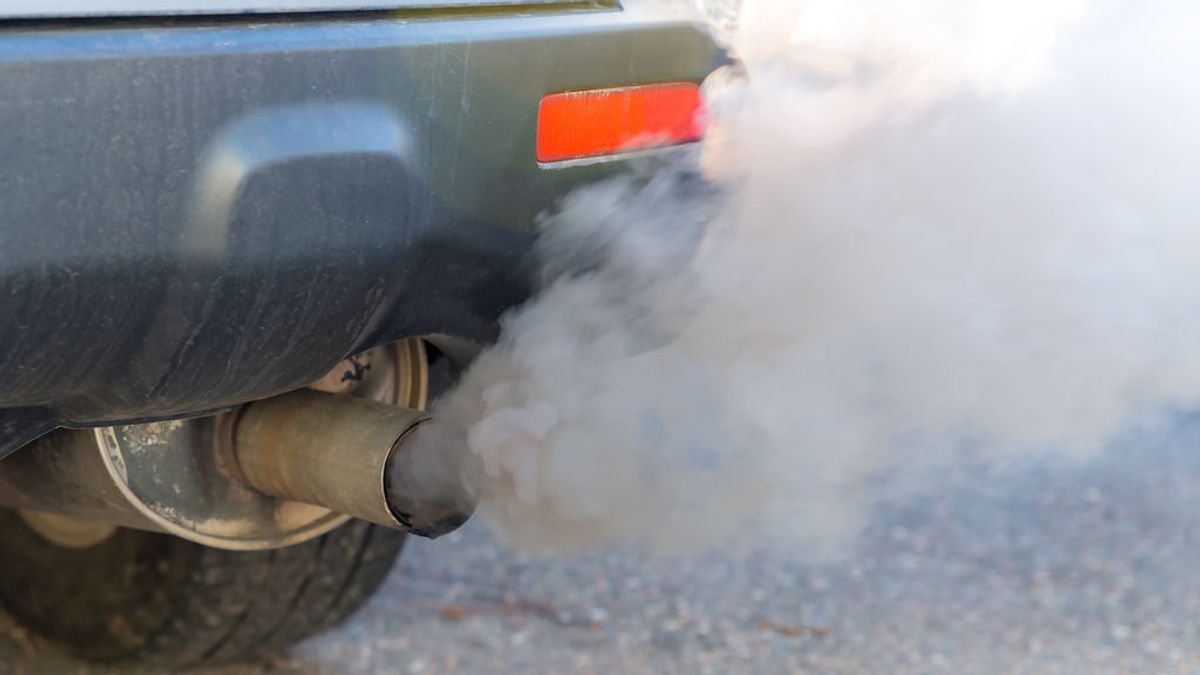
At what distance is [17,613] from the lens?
2.50 metres

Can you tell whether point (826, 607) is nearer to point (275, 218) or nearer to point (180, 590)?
point (180, 590)

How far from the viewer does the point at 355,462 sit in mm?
1708

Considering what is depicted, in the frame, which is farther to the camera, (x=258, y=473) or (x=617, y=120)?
(x=258, y=473)

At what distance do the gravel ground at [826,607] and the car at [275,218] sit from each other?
738mm

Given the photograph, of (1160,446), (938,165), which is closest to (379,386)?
(938,165)

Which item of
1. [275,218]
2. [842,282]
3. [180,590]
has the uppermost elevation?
[275,218]

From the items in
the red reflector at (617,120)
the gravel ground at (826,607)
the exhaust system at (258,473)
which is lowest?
the gravel ground at (826,607)

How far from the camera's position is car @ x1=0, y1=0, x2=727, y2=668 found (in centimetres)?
129

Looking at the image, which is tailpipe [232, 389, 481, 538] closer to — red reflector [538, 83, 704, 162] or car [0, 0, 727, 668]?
car [0, 0, 727, 668]

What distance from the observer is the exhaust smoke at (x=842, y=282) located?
169 cm

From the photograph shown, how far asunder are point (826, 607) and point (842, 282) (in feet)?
3.70

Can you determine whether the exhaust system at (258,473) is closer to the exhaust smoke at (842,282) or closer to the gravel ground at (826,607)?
the exhaust smoke at (842,282)

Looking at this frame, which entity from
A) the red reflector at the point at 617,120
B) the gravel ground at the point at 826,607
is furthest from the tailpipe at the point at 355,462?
the gravel ground at the point at 826,607

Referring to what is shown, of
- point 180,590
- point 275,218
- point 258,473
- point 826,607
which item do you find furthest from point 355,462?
point 826,607
